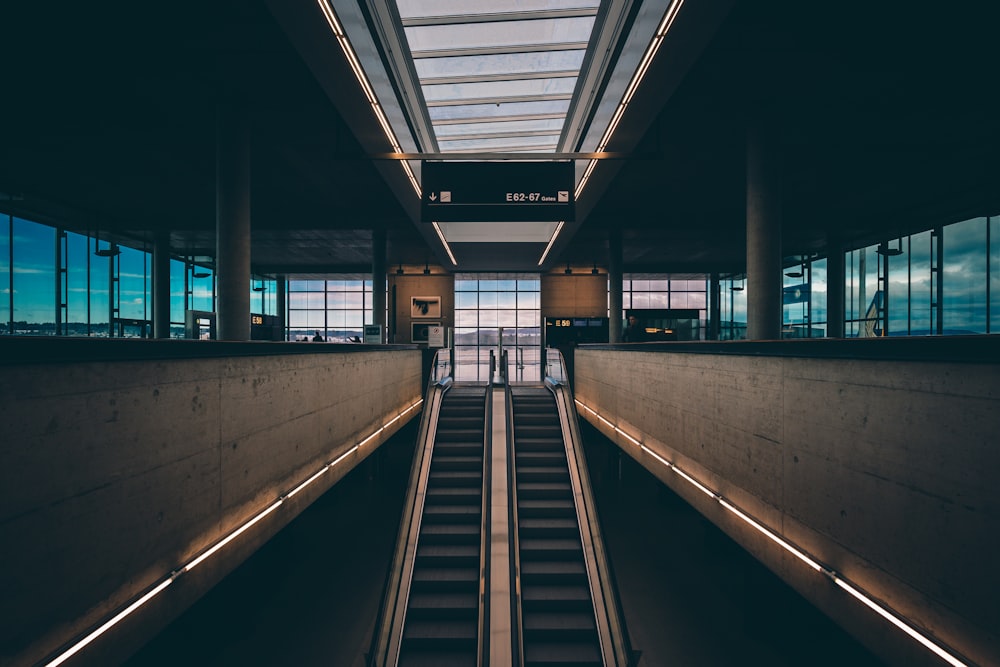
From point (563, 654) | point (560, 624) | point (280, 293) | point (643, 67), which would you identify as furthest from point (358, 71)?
point (280, 293)

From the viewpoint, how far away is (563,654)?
20.4 ft

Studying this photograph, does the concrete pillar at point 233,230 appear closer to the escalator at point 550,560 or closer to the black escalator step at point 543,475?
the black escalator step at point 543,475

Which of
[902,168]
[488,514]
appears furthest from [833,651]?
[902,168]

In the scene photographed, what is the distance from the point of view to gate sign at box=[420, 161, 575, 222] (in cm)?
793

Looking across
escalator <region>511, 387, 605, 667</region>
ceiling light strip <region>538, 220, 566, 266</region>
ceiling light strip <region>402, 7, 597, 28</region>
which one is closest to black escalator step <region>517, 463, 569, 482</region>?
escalator <region>511, 387, 605, 667</region>

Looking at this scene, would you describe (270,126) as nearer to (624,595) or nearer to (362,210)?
(362,210)

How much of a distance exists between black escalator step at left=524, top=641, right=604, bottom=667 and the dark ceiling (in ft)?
24.3

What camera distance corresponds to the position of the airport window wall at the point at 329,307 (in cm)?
3156

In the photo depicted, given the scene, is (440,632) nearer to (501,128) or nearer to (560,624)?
(560,624)

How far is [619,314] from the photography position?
17469mm

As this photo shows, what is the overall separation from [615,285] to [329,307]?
66.9 ft

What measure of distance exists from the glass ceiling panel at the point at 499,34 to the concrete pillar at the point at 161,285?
15529mm

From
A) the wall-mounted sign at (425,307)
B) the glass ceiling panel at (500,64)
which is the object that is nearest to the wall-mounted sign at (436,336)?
the wall-mounted sign at (425,307)

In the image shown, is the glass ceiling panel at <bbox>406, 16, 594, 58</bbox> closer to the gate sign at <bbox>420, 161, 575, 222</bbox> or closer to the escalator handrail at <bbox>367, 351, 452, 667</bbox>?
the gate sign at <bbox>420, 161, 575, 222</bbox>
